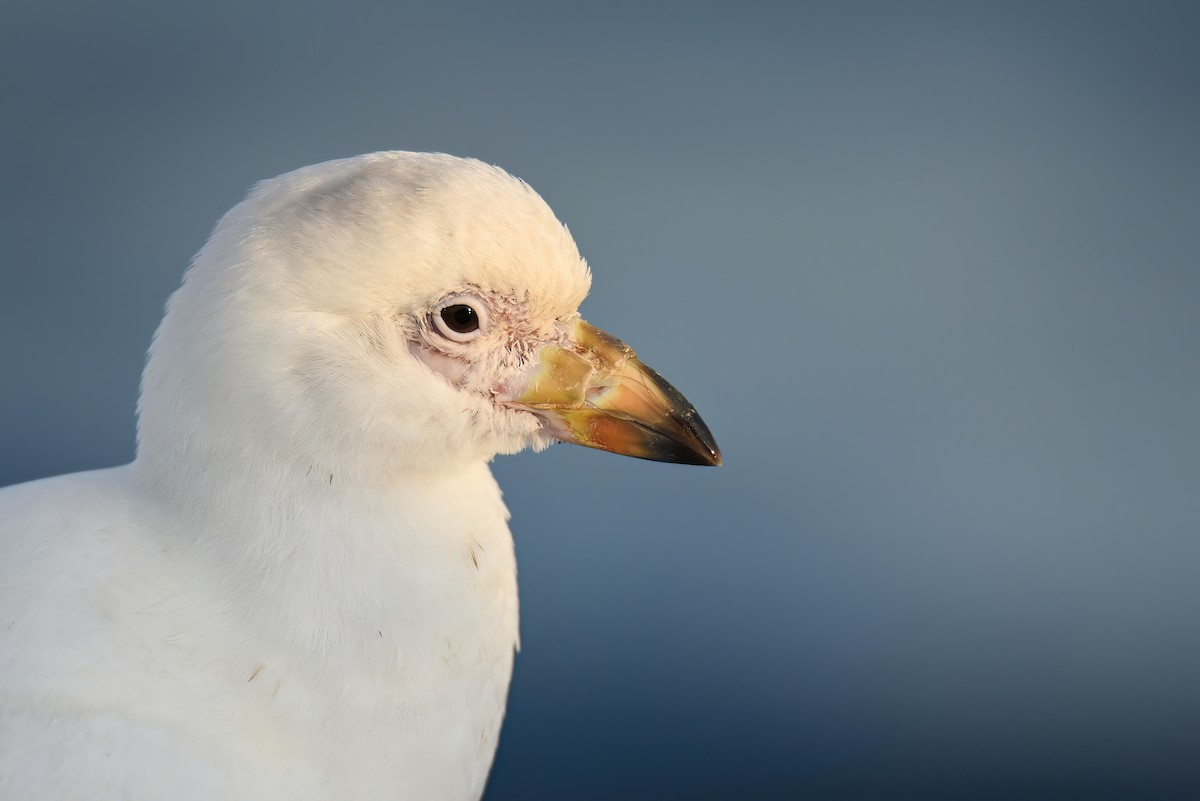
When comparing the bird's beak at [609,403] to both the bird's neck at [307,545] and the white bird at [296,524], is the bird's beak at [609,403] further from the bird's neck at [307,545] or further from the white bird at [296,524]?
the bird's neck at [307,545]

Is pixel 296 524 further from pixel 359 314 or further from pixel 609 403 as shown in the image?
pixel 609 403

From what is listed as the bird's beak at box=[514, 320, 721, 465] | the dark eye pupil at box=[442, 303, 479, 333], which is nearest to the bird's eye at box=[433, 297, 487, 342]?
the dark eye pupil at box=[442, 303, 479, 333]

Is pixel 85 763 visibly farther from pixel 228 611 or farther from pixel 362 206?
pixel 362 206

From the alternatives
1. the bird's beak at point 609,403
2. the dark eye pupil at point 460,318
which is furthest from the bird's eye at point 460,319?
the bird's beak at point 609,403

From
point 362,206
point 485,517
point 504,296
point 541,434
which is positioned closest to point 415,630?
point 485,517

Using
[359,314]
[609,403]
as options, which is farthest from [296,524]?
[609,403]

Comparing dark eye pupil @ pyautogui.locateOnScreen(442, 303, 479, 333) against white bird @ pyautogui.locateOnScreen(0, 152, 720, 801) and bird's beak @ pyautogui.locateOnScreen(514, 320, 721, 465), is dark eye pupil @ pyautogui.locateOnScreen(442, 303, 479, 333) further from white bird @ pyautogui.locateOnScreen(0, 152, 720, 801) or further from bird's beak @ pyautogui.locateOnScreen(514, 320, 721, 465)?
bird's beak @ pyautogui.locateOnScreen(514, 320, 721, 465)

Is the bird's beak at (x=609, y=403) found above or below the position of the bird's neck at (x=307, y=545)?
above
